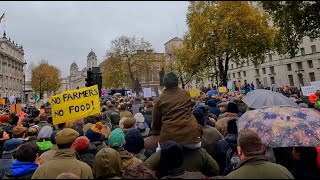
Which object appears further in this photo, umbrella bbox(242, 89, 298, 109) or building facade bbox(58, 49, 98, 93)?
building facade bbox(58, 49, 98, 93)

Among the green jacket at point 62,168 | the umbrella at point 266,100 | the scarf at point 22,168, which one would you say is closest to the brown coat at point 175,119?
the green jacket at point 62,168

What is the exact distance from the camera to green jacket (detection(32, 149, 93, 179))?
3.49 metres

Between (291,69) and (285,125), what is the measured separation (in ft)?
197

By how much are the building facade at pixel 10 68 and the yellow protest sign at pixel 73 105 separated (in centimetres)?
7330

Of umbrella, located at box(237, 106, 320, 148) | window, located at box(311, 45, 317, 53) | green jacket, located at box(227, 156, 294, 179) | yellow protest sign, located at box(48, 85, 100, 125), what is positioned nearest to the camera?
green jacket, located at box(227, 156, 294, 179)

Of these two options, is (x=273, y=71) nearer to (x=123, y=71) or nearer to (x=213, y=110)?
(x=123, y=71)

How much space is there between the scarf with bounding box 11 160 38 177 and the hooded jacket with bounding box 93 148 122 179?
45.0 inches

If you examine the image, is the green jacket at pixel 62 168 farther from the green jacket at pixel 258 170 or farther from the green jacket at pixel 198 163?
the green jacket at pixel 258 170

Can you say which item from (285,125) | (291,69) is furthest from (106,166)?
(291,69)

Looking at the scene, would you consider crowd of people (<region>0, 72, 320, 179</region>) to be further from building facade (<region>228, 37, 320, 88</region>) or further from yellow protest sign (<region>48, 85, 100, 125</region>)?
building facade (<region>228, 37, 320, 88</region>)

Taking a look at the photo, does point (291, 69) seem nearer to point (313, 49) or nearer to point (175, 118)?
point (313, 49)

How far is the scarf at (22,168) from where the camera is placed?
371 centimetres

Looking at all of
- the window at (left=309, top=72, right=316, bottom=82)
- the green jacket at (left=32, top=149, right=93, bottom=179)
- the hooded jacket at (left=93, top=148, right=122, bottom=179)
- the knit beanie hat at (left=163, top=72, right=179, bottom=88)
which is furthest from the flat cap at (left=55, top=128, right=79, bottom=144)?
the window at (left=309, top=72, right=316, bottom=82)

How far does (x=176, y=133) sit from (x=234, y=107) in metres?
3.01
